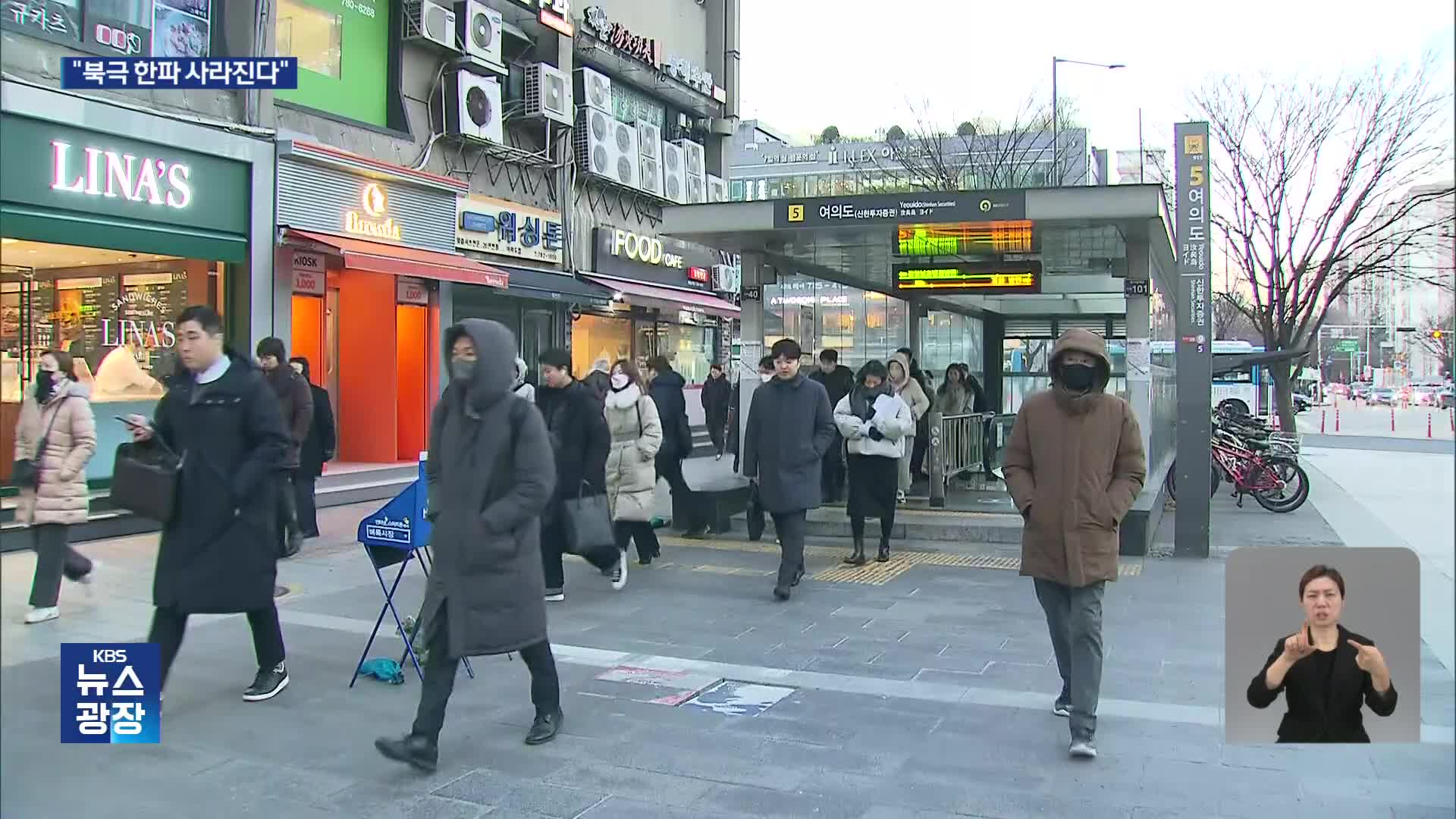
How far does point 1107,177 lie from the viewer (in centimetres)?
3164

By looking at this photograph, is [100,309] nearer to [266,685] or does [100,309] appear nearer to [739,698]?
[266,685]

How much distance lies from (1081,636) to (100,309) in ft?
31.1

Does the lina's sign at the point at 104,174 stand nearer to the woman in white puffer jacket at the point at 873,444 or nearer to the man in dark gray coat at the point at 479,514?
the woman in white puffer jacket at the point at 873,444

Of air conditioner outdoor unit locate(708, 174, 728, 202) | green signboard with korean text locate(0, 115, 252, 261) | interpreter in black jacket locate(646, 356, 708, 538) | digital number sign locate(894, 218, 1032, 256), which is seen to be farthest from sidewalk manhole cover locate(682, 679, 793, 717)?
air conditioner outdoor unit locate(708, 174, 728, 202)

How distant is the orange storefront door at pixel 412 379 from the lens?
58.4ft

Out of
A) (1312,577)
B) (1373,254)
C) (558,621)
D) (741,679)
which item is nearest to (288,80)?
(1312,577)

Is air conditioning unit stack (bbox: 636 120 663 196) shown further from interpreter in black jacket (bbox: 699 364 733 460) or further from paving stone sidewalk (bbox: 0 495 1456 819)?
paving stone sidewalk (bbox: 0 495 1456 819)

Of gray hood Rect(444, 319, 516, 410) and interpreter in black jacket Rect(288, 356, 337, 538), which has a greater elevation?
gray hood Rect(444, 319, 516, 410)

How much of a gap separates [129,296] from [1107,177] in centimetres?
2623

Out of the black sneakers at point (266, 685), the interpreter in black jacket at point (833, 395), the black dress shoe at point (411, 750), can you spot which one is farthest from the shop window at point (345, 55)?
the black dress shoe at point (411, 750)

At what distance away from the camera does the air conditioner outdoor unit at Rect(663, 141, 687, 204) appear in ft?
84.1

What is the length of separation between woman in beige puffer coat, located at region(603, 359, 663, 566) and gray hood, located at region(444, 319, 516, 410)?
4.35 metres

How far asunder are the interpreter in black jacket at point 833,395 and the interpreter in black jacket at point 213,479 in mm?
7093

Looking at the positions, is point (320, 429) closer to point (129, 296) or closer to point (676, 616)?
point (129, 296)
